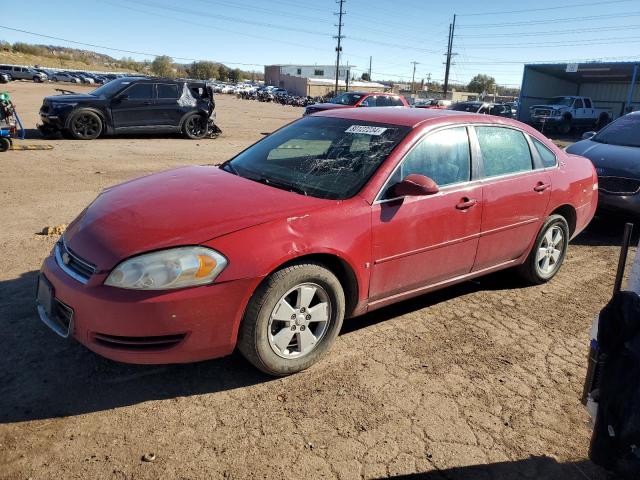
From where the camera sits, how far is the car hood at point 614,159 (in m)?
6.62

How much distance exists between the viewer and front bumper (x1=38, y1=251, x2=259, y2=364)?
2.62m

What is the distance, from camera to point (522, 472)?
247 cm

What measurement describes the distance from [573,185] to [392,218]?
2.50 meters

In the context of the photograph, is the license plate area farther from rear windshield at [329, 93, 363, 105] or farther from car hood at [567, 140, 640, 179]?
rear windshield at [329, 93, 363, 105]

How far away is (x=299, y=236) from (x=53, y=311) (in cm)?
151

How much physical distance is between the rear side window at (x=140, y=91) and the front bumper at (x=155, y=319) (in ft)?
40.6

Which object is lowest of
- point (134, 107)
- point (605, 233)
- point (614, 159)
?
point (605, 233)

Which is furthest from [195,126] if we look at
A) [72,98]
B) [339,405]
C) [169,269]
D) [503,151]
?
[339,405]

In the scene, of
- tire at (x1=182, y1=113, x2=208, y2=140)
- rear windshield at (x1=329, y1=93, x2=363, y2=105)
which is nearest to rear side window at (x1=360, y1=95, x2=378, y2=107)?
rear windshield at (x1=329, y1=93, x2=363, y2=105)

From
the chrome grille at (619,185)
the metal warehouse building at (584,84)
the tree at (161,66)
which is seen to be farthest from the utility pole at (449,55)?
the tree at (161,66)

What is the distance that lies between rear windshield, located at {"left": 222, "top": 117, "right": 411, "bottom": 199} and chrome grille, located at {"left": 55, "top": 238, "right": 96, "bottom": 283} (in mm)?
1329

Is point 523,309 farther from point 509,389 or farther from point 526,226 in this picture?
point 509,389

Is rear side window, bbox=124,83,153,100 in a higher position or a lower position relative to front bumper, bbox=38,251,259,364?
higher

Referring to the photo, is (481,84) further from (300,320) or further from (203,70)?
(300,320)
